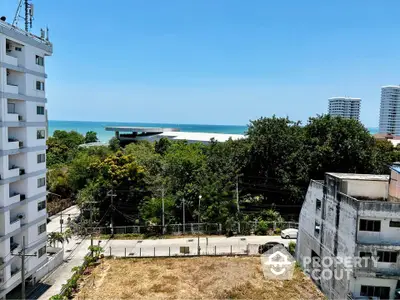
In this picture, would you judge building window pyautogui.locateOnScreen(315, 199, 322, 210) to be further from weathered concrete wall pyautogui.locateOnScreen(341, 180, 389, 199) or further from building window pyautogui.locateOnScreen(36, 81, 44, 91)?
building window pyautogui.locateOnScreen(36, 81, 44, 91)

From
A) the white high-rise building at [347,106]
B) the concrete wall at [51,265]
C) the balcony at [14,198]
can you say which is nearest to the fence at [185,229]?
the concrete wall at [51,265]

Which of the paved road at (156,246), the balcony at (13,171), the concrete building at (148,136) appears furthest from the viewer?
the concrete building at (148,136)

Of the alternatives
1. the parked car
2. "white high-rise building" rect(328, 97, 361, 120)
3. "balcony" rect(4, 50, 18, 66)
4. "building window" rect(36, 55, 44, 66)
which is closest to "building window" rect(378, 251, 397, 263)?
the parked car

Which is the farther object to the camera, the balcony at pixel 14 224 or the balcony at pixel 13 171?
the balcony at pixel 14 224

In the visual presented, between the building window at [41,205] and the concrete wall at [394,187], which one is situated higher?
the concrete wall at [394,187]

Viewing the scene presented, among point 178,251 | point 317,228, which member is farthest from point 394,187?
point 178,251

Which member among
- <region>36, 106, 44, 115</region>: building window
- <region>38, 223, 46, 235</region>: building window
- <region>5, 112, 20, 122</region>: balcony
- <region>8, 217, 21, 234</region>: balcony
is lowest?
<region>38, 223, 46, 235</region>: building window

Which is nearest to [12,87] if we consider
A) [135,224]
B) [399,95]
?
[135,224]

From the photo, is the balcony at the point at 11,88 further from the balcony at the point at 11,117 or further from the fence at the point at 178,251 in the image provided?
the fence at the point at 178,251

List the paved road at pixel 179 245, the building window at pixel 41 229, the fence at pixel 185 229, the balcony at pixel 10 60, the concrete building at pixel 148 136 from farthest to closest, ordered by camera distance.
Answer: the concrete building at pixel 148 136 → the fence at pixel 185 229 → the paved road at pixel 179 245 → the building window at pixel 41 229 → the balcony at pixel 10 60
